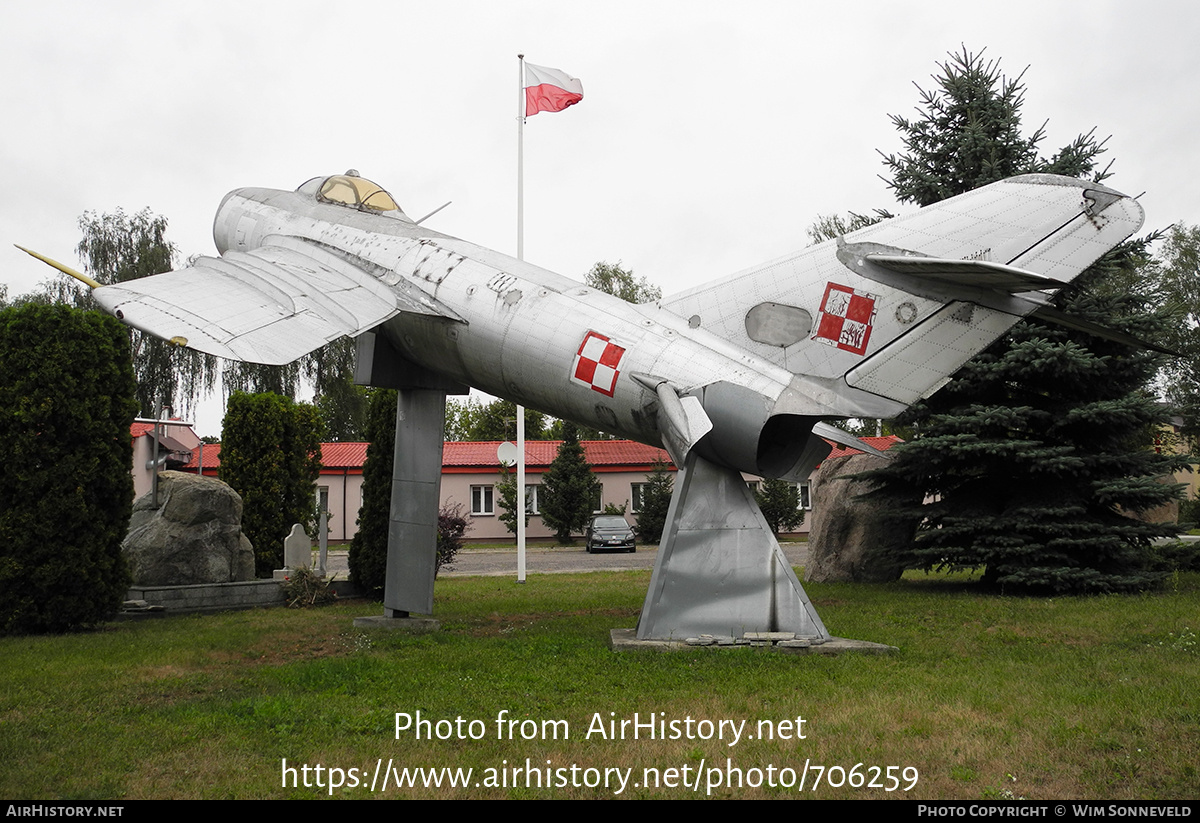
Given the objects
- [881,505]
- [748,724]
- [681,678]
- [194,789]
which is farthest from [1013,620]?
[194,789]

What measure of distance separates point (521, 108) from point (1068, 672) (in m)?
15.4

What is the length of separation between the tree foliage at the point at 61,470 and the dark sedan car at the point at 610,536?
65.9 feet

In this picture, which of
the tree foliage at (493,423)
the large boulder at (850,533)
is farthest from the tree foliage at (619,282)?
the large boulder at (850,533)

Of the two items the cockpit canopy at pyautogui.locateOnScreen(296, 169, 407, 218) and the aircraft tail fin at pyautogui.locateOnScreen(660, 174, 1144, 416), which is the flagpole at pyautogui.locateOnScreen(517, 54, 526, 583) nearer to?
the cockpit canopy at pyautogui.locateOnScreen(296, 169, 407, 218)

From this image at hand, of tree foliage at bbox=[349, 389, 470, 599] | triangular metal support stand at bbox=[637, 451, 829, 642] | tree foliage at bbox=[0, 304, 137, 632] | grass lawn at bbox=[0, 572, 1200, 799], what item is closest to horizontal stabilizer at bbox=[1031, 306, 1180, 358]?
grass lawn at bbox=[0, 572, 1200, 799]

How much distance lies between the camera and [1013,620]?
1005cm

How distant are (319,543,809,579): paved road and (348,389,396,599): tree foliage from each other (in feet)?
15.2

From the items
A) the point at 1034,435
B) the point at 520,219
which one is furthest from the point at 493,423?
the point at 1034,435

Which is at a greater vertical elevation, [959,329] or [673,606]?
[959,329]

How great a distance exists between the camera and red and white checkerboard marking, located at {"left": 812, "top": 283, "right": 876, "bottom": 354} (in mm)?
7801

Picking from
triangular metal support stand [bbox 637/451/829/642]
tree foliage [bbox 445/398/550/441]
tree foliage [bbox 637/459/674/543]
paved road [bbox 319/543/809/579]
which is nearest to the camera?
triangular metal support stand [bbox 637/451/829/642]

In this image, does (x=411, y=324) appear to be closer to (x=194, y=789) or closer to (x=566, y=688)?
(x=566, y=688)

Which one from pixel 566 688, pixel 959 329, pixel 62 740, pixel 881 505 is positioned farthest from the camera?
pixel 881 505

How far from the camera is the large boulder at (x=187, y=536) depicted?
41.2 feet
